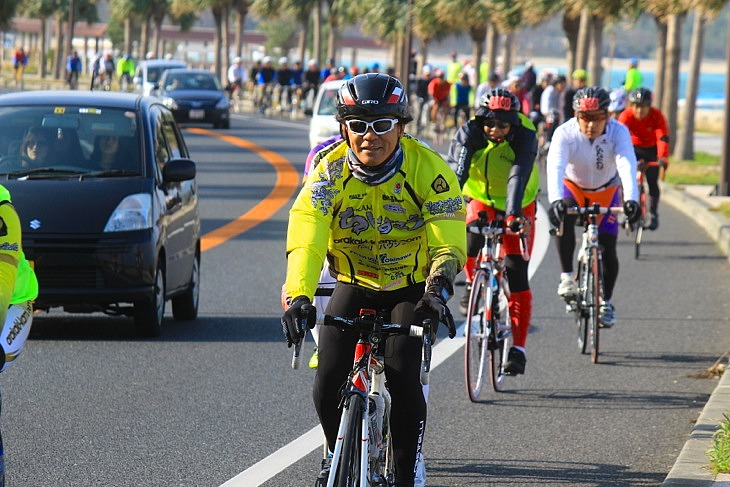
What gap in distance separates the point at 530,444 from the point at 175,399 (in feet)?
6.97

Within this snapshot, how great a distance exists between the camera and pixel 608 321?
1063 cm

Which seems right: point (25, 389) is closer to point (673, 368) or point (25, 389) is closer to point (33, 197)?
point (33, 197)

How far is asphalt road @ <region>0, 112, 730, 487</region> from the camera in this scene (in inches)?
285

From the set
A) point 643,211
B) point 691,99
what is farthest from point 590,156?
point 691,99

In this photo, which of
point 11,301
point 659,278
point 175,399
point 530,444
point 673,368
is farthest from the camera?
point 659,278

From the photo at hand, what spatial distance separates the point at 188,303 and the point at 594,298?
313 cm

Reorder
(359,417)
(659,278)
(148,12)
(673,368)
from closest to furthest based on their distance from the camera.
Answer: (359,417) < (673,368) < (659,278) < (148,12)

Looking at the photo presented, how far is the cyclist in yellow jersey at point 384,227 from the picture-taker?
5367 mm

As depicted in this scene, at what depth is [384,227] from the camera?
5555mm

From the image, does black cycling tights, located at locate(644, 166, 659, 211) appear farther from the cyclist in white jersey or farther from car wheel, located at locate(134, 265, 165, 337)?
car wheel, located at locate(134, 265, 165, 337)

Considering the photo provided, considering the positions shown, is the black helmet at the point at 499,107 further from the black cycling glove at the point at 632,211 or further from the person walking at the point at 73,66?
the person walking at the point at 73,66

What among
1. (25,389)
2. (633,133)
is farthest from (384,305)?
(633,133)

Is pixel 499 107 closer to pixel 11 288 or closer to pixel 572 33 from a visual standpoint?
pixel 11 288

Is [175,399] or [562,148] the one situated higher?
[562,148]
